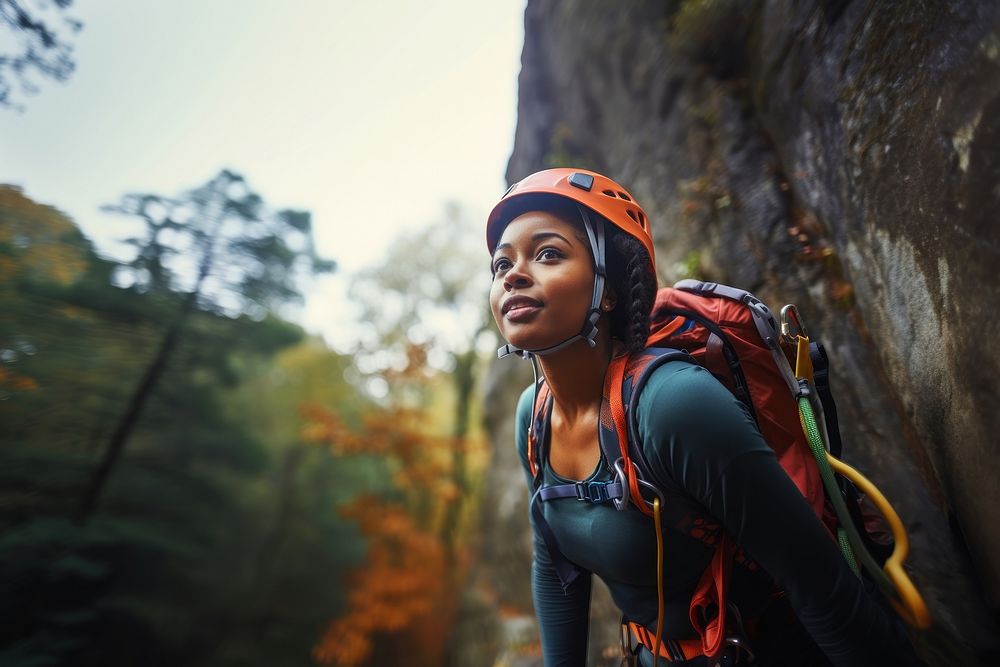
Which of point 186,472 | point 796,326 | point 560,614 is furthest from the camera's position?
point 186,472

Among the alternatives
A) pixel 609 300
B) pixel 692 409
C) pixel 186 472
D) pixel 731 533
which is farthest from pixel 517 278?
pixel 186 472

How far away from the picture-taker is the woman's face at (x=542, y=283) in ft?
5.33

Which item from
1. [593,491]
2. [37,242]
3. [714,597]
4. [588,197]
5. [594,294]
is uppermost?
[37,242]

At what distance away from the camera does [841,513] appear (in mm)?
1411

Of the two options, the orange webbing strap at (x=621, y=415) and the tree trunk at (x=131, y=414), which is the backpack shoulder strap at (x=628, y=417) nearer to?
the orange webbing strap at (x=621, y=415)

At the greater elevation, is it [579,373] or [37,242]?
[37,242]

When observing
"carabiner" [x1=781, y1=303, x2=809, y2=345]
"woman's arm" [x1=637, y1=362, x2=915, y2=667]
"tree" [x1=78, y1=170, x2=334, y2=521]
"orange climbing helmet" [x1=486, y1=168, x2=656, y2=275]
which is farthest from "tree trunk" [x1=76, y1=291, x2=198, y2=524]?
"carabiner" [x1=781, y1=303, x2=809, y2=345]

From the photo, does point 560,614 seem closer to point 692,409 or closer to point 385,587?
point 692,409

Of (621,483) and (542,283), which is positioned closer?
(621,483)

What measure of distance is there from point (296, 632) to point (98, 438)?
27.5 feet

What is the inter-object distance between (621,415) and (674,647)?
0.97 metres

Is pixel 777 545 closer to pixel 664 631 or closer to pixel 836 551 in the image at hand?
pixel 836 551

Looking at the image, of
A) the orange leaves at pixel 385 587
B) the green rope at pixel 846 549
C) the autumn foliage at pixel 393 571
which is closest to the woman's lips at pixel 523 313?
the green rope at pixel 846 549

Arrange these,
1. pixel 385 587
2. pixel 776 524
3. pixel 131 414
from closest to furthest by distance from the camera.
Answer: pixel 776 524, pixel 131 414, pixel 385 587
